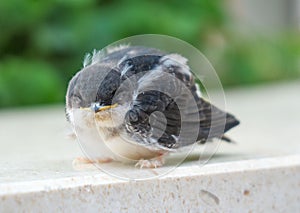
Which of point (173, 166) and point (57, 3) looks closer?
point (173, 166)

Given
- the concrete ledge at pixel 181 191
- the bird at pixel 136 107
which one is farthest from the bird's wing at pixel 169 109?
the concrete ledge at pixel 181 191

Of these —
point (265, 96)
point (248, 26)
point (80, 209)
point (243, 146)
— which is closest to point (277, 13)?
point (248, 26)

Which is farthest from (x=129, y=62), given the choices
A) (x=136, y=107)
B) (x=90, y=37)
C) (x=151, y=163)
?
(x=90, y=37)

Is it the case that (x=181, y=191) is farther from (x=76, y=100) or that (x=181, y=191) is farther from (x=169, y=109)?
(x=76, y=100)

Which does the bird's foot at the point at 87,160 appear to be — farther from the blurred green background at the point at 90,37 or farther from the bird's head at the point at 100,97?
the blurred green background at the point at 90,37

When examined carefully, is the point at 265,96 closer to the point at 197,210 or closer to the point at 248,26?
the point at 248,26
